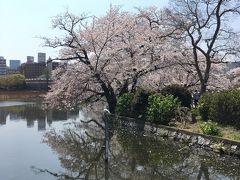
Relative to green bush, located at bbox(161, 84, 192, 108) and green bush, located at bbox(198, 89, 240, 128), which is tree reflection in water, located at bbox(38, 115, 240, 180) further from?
green bush, located at bbox(161, 84, 192, 108)

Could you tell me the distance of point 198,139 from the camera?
15133 mm

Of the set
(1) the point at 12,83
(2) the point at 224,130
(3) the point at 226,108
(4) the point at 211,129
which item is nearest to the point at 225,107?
(3) the point at 226,108

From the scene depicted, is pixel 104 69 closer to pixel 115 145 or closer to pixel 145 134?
pixel 145 134

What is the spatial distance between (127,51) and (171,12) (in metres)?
3.75

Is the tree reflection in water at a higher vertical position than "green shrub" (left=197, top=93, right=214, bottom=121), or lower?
lower

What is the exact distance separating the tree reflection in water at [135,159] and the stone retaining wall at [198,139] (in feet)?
1.13

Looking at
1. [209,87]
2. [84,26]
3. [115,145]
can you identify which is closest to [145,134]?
[115,145]

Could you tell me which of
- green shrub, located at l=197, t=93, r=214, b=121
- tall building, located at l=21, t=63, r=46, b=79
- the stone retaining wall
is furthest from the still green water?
tall building, located at l=21, t=63, r=46, b=79

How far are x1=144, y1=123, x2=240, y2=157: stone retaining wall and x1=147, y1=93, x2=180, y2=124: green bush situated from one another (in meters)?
0.43

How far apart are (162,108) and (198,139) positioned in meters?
3.85

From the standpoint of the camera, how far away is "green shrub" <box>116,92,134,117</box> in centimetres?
2274

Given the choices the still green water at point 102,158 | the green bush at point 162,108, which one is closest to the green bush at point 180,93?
the green bush at point 162,108

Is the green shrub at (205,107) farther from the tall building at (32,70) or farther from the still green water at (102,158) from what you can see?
the tall building at (32,70)

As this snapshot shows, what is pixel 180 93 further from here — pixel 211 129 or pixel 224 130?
pixel 211 129
